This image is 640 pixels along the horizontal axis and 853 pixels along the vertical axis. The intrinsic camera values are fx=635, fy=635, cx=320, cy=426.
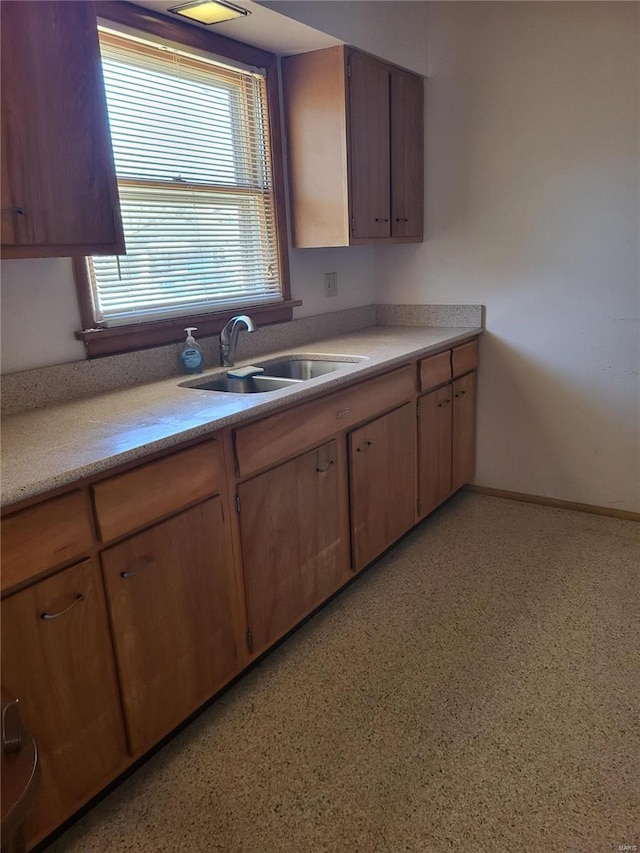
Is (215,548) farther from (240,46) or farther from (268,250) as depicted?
(240,46)

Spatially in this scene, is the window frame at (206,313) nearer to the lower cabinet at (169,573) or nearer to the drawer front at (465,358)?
the lower cabinet at (169,573)

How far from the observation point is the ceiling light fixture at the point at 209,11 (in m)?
2.08

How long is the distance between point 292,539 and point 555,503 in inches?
71.7

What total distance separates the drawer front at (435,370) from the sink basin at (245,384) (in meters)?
0.75

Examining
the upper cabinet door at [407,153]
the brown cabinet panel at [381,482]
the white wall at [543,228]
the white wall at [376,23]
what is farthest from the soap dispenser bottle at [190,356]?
the white wall at [543,228]

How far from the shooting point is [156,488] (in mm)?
1628

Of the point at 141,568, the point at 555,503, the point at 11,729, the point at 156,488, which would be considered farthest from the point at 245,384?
the point at 555,503

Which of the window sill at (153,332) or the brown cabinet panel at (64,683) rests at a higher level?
the window sill at (153,332)

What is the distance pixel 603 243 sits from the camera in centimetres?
297

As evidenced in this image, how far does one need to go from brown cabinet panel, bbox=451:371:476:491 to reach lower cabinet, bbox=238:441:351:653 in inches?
42.7

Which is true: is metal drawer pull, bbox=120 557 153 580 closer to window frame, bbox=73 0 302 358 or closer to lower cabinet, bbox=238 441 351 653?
lower cabinet, bbox=238 441 351 653

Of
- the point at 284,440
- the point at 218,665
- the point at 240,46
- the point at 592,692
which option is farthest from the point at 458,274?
the point at 218,665

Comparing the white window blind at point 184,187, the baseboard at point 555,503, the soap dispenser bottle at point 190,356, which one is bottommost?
the baseboard at point 555,503

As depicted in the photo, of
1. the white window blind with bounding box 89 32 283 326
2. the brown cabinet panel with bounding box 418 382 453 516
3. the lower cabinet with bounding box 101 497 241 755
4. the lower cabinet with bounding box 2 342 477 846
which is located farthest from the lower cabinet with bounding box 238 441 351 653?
the white window blind with bounding box 89 32 283 326
